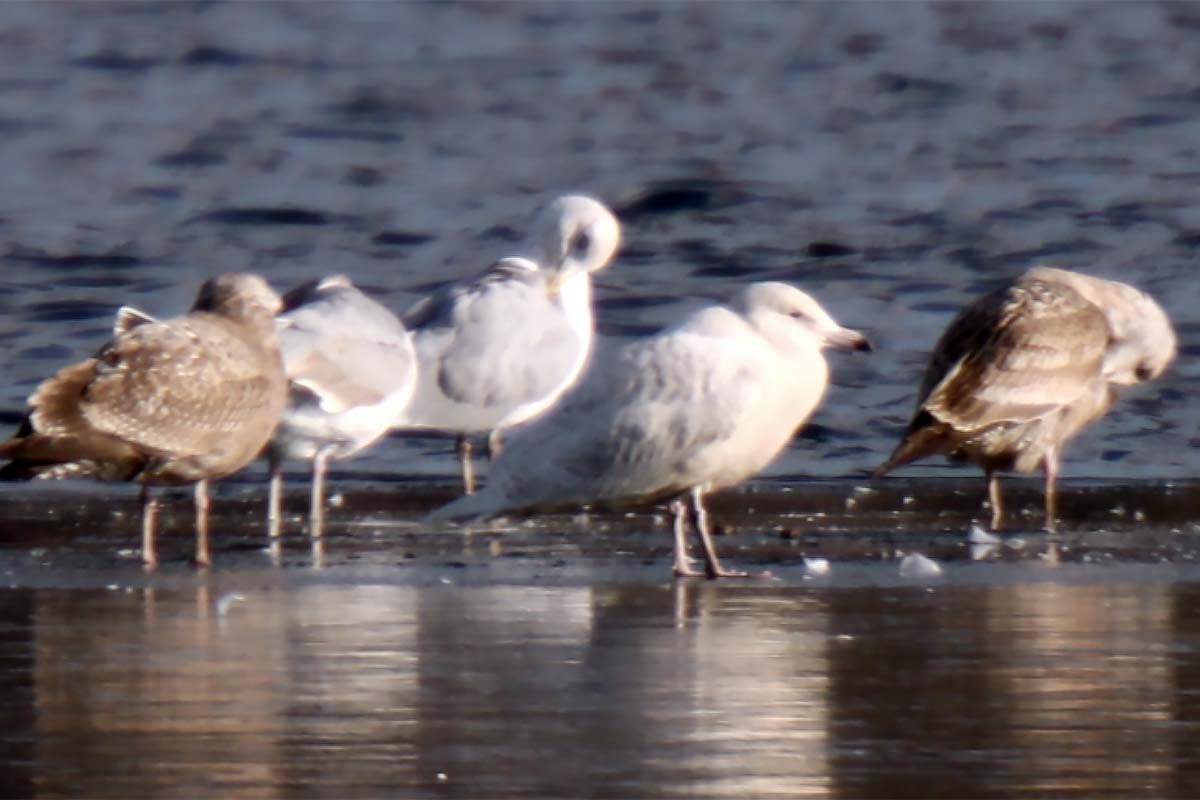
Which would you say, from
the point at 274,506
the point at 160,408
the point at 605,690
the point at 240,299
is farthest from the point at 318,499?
the point at 605,690

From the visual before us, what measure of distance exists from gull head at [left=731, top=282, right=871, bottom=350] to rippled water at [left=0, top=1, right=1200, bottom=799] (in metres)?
0.68

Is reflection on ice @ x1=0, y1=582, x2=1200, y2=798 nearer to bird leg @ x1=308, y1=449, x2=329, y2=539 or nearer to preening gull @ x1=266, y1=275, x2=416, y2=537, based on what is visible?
bird leg @ x1=308, y1=449, x2=329, y2=539

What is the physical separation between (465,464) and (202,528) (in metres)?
2.70

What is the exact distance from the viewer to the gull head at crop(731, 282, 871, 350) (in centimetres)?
887

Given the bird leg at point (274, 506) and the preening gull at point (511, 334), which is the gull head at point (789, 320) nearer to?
the bird leg at point (274, 506)

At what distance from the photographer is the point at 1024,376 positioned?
413 inches

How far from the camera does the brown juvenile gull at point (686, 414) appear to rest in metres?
8.70

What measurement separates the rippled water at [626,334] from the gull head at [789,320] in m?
0.68

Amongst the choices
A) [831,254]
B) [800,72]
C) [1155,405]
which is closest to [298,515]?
[1155,405]

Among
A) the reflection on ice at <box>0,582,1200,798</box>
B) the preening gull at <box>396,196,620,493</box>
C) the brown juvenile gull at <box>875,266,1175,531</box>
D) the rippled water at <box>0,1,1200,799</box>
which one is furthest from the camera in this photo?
the preening gull at <box>396,196,620,493</box>

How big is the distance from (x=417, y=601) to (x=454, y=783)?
246 cm

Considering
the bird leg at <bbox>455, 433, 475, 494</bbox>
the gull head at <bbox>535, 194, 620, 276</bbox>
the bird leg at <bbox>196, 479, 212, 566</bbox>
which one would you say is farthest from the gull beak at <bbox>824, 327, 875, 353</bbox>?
the gull head at <bbox>535, 194, 620, 276</bbox>

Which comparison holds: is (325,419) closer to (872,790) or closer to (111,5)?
(872,790)

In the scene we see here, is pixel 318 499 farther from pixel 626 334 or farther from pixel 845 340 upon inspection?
pixel 626 334
